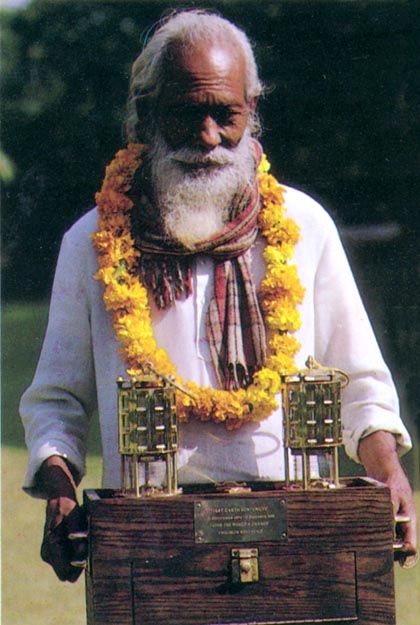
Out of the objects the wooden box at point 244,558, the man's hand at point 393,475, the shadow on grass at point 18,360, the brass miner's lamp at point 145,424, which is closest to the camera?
the wooden box at point 244,558

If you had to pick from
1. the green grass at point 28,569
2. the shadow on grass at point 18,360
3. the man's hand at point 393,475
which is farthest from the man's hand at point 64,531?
the shadow on grass at point 18,360

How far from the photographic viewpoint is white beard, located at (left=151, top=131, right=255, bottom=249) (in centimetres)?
361

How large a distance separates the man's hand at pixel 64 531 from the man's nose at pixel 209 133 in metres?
1.15

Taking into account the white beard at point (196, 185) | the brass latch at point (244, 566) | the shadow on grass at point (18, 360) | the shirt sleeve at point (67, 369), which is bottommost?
the brass latch at point (244, 566)

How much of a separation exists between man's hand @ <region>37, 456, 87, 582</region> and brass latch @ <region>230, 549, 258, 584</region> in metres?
0.42

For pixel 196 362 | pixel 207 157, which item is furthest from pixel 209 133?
pixel 196 362

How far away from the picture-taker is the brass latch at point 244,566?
113 inches

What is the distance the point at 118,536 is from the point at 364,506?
0.66m

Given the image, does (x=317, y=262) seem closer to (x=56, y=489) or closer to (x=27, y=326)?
(x=56, y=489)

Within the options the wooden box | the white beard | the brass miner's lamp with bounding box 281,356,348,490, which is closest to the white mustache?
the white beard

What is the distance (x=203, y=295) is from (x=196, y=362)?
229mm

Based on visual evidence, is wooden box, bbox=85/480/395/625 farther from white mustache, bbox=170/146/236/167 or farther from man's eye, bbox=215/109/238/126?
man's eye, bbox=215/109/238/126

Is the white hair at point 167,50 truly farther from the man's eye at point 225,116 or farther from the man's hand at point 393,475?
the man's hand at point 393,475

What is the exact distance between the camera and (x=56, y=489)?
10.6 feet
